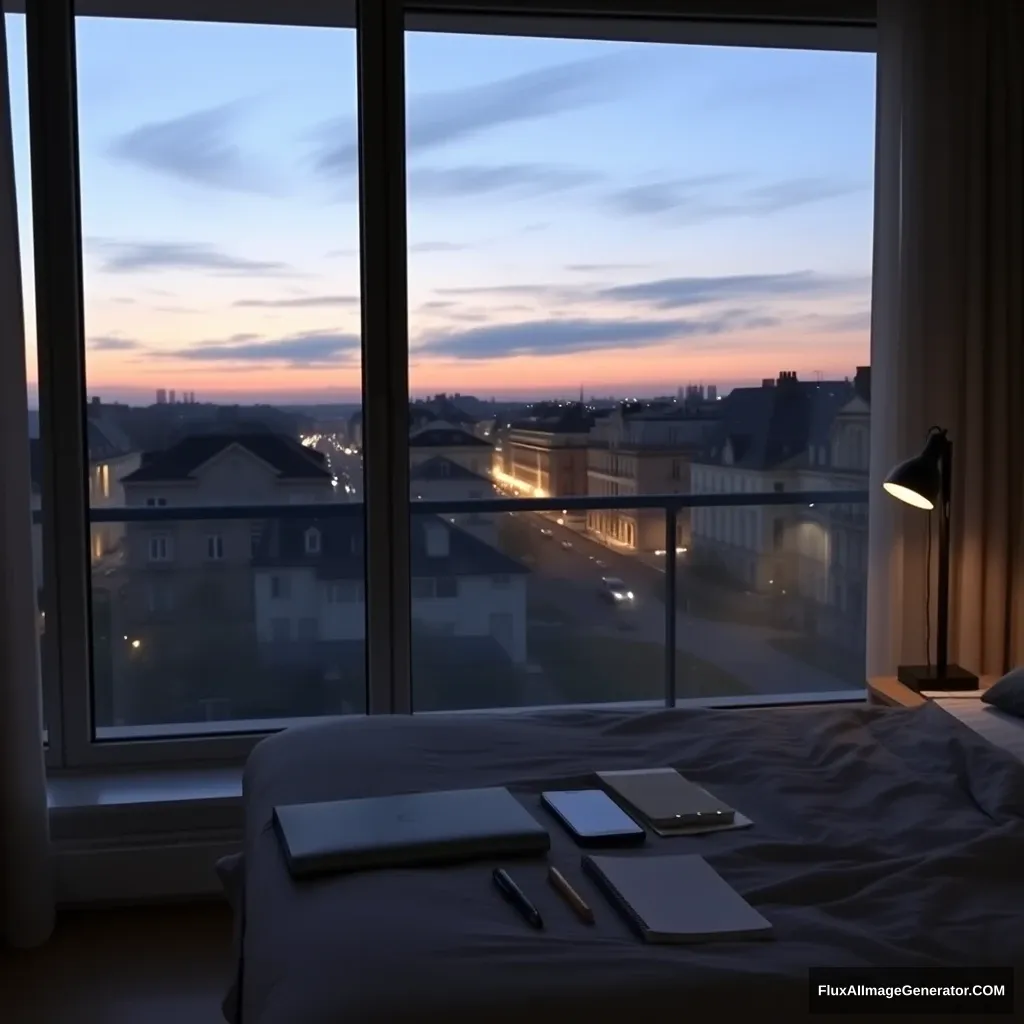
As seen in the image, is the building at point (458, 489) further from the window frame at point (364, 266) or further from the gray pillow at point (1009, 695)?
the gray pillow at point (1009, 695)

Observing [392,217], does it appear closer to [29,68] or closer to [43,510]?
[29,68]

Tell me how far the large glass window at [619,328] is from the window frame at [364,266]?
0.12 meters

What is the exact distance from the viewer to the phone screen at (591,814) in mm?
1828

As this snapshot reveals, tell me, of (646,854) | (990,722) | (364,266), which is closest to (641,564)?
(364,266)

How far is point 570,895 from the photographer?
5.23 ft

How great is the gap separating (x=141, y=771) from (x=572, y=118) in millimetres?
2498

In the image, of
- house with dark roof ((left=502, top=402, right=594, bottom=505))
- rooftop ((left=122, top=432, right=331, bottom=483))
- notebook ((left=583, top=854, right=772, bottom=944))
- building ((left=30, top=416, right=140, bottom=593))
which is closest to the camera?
notebook ((left=583, top=854, right=772, bottom=944))

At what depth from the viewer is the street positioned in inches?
170

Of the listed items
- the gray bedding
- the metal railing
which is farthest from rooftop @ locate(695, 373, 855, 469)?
the gray bedding

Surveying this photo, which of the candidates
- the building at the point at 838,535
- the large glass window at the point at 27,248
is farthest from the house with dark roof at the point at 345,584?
the building at the point at 838,535

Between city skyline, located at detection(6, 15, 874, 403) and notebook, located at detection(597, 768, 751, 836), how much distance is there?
1.89m

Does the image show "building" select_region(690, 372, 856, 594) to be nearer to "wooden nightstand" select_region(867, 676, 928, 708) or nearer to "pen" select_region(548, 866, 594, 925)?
"wooden nightstand" select_region(867, 676, 928, 708)

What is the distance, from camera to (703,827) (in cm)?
188

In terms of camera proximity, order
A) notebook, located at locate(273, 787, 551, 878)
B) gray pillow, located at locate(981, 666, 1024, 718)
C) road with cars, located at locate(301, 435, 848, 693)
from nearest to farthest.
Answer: notebook, located at locate(273, 787, 551, 878)
gray pillow, located at locate(981, 666, 1024, 718)
road with cars, located at locate(301, 435, 848, 693)
